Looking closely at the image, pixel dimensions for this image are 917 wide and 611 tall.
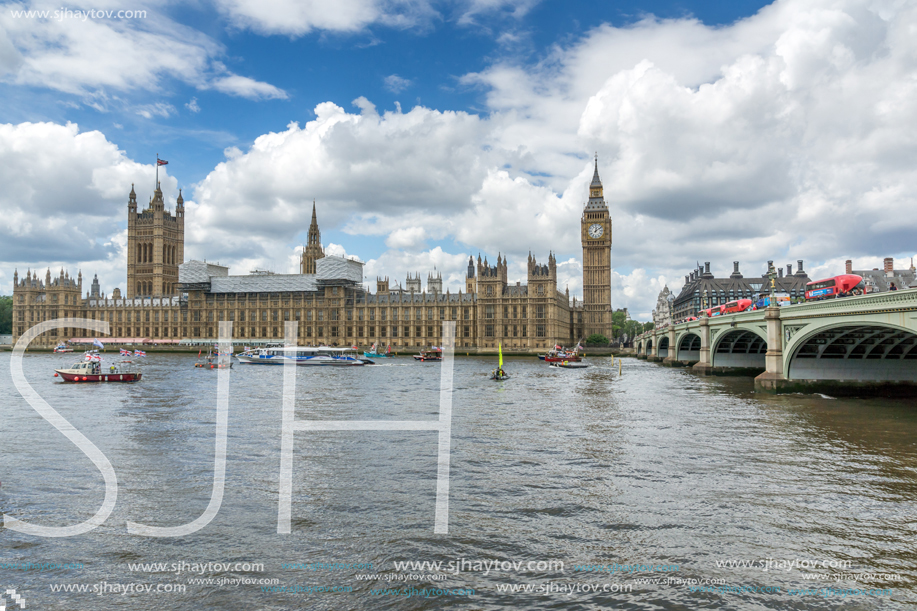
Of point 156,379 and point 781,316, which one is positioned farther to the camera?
point 156,379

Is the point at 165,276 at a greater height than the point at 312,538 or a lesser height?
greater

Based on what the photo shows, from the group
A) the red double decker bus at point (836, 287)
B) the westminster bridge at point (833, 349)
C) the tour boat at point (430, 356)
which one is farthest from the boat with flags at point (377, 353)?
the red double decker bus at point (836, 287)

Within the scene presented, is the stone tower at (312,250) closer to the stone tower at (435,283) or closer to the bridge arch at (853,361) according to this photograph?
the stone tower at (435,283)

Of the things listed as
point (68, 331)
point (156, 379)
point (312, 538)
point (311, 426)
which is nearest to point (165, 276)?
point (68, 331)

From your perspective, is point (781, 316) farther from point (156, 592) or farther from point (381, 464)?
point (156, 592)

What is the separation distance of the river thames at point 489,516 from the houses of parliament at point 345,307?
9070cm

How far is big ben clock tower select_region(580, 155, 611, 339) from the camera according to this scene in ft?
447

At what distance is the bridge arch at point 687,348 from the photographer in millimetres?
74500

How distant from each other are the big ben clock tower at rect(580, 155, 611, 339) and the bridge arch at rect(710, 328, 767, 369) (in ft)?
242

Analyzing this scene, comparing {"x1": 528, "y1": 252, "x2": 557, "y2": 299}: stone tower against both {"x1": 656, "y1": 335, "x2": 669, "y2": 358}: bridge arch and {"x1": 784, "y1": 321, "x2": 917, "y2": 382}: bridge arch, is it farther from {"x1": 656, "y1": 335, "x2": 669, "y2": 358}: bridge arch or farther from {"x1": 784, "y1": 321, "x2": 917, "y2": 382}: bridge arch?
{"x1": 784, "y1": 321, "x2": 917, "y2": 382}: bridge arch

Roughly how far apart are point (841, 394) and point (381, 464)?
108 feet

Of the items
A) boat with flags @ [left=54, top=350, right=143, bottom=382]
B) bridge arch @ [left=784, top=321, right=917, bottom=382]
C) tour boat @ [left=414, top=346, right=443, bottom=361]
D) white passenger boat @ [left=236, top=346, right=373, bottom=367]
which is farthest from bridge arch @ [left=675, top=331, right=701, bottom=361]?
boat with flags @ [left=54, top=350, right=143, bottom=382]

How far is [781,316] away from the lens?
122 ft

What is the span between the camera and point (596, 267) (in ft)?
454
